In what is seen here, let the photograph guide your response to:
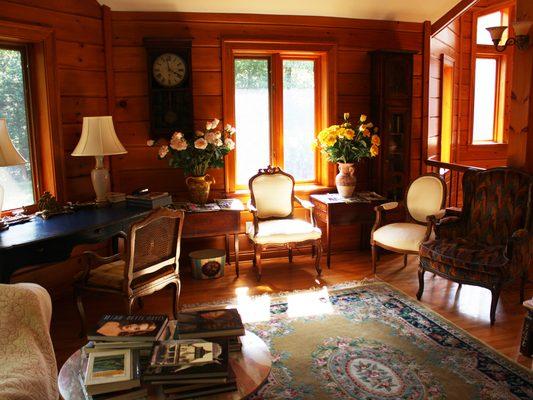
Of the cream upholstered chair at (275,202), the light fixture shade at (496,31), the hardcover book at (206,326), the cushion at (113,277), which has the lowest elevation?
the cushion at (113,277)

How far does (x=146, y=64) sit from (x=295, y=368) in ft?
9.14

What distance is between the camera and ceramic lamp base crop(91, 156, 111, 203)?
3.62 meters

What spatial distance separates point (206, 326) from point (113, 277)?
1.15m

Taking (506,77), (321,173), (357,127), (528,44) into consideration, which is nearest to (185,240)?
(321,173)

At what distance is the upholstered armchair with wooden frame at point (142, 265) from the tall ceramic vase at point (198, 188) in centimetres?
101

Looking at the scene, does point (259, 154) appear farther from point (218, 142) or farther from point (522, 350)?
point (522, 350)

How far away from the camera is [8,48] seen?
136 inches

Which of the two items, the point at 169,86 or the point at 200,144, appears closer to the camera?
the point at 200,144

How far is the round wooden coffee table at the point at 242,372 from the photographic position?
1.73 m

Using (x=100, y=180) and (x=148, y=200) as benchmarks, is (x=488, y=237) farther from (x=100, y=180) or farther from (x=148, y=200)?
(x=100, y=180)

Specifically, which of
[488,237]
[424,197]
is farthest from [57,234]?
[488,237]

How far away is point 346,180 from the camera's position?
4.40 m

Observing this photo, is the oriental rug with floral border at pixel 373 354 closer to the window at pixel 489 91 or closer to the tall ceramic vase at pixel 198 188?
the tall ceramic vase at pixel 198 188

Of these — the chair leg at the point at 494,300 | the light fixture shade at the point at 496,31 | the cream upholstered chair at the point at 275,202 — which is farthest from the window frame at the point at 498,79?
the chair leg at the point at 494,300
